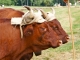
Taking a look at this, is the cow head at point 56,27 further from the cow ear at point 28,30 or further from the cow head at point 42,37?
the cow ear at point 28,30

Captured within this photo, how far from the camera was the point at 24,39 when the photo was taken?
14.0 feet

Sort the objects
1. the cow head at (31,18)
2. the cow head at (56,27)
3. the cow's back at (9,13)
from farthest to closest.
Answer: the cow's back at (9,13) < the cow head at (56,27) < the cow head at (31,18)

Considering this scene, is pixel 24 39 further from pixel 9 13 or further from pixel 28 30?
pixel 9 13

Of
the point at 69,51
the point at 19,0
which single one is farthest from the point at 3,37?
the point at 19,0

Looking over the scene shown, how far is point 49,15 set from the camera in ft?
14.4

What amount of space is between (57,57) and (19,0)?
54.0 meters

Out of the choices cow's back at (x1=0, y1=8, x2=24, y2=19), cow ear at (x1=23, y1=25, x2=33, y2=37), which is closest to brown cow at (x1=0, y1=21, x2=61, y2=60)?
cow ear at (x1=23, y1=25, x2=33, y2=37)

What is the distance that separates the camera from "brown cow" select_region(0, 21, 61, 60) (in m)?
4.18

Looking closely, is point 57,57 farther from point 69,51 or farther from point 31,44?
point 31,44

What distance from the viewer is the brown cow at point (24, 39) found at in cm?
418

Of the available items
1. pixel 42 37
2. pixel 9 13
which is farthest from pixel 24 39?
pixel 9 13

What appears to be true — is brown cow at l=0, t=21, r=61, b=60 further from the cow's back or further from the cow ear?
the cow's back

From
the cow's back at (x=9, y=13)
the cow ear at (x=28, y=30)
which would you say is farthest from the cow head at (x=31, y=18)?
the cow's back at (x=9, y=13)

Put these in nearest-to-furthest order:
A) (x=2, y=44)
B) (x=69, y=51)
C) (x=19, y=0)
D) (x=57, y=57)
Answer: (x=2, y=44) < (x=57, y=57) < (x=69, y=51) < (x=19, y=0)
